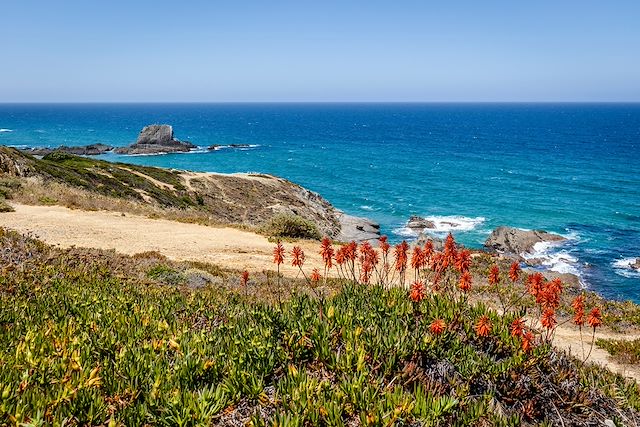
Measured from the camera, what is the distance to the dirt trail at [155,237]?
19688 mm

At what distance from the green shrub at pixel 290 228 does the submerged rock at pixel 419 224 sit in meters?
23.2

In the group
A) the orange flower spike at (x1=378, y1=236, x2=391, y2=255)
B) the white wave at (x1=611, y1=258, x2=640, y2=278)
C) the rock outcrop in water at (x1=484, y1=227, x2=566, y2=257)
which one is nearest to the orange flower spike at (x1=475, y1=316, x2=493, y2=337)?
the orange flower spike at (x1=378, y1=236, x2=391, y2=255)

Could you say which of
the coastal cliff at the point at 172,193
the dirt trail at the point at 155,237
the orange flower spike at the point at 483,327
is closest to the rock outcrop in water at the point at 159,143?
the coastal cliff at the point at 172,193

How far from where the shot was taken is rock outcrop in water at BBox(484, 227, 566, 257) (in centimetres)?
4238

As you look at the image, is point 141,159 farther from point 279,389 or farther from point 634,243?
point 279,389

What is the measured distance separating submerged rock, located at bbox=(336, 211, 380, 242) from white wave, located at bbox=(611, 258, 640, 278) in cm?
1985

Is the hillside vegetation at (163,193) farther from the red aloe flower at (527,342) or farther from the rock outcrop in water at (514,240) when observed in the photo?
the red aloe flower at (527,342)

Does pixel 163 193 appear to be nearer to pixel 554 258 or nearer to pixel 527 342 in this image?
pixel 554 258

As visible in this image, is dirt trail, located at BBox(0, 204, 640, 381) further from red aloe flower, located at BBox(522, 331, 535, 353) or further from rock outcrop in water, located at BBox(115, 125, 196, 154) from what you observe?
rock outcrop in water, located at BBox(115, 125, 196, 154)

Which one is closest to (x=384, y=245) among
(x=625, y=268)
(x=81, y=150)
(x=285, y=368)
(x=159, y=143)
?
(x=285, y=368)

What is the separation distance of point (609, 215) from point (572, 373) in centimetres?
5479

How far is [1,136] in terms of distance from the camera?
14150 centimetres

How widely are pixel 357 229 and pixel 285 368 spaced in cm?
4373

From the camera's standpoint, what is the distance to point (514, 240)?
4334cm
